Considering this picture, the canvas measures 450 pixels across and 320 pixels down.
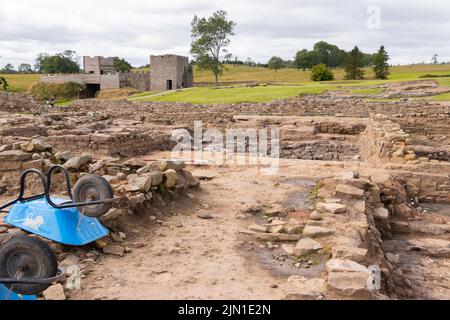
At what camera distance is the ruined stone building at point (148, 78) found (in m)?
49.5

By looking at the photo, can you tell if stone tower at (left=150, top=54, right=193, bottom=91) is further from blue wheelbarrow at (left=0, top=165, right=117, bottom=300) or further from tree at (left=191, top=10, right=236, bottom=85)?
blue wheelbarrow at (left=0, top=165, right=117, bottom=300)

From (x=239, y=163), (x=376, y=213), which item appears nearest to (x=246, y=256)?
(x=376, y=213)

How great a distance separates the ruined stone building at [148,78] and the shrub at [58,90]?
0.72 m

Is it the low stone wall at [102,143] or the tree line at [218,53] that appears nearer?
the low stone wall at [102,143]

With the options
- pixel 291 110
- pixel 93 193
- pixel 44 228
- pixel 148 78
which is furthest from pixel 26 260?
pixel 148 78

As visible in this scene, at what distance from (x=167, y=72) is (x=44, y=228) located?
150 feet

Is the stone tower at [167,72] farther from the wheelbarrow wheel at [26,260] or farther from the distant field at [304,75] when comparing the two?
the wheelbarrow wheel at [26,260]

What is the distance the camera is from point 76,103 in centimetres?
3716

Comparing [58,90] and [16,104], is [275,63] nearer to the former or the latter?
[58,90]

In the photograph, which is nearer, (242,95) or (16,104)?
(16,104)

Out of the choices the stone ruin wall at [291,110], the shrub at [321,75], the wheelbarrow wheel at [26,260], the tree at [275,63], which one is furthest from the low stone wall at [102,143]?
the tree at [275,63]

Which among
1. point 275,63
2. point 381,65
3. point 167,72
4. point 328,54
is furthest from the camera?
point 275,63

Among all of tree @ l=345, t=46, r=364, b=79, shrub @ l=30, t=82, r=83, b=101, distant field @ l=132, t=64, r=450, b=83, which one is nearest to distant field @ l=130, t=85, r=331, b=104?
tree @ l=345, t=46, r=364, b=79

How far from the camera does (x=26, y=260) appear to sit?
4.36 m
